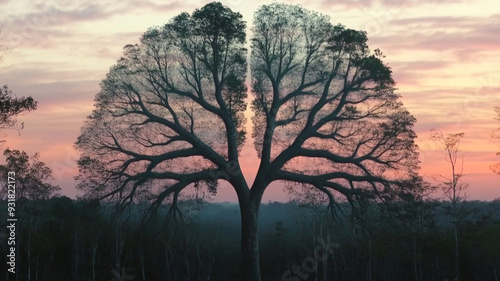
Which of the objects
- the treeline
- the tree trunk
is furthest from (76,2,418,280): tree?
the treeline

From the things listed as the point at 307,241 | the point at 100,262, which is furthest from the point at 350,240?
the point at 100,262

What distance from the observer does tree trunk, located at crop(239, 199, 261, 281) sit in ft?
90.7

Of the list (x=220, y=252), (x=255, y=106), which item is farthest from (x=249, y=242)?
(x=220, y=252)

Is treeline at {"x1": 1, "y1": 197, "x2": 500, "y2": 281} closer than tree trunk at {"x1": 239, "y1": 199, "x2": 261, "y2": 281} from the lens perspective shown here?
No

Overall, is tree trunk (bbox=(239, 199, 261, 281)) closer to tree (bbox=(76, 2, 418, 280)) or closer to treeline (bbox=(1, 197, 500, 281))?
tree (bbox=(76, 2, 418, 280))

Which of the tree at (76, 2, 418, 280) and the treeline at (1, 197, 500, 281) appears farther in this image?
the treeline at (1, 197, 500, 281)

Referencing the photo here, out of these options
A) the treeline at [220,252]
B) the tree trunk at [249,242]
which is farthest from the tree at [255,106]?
the treeline at [220,252]

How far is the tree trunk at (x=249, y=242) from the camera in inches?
1088

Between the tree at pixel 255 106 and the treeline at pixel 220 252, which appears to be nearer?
the tree at pixel 255 106

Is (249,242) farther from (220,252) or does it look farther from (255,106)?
(220,252)

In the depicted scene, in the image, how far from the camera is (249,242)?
27844mm

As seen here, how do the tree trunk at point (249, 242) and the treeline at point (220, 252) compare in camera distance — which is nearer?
the tree trunk at point (249, 242)

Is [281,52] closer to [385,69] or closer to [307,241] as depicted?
[385,69]

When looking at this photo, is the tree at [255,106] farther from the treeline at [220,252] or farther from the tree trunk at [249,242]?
the treeline at [220,252]
